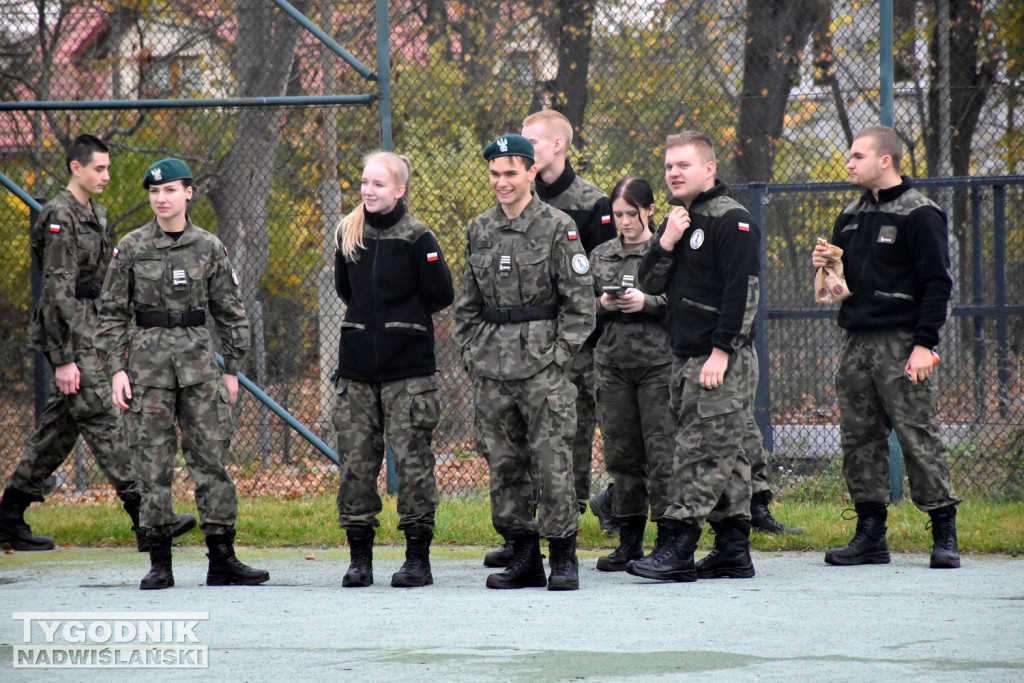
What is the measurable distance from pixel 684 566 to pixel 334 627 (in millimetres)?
Result: 1747

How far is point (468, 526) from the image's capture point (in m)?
7.24

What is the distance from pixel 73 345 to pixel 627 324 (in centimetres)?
322

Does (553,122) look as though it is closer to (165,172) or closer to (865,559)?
(165,172)

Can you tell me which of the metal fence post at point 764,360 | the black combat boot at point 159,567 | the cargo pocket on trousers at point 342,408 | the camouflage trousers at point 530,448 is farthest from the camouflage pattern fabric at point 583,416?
the black combat boot at point 159,567

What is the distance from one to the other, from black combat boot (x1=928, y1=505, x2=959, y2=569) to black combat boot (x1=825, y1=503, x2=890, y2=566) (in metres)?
0.25

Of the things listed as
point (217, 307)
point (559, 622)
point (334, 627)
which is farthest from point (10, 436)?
point (559, 622)

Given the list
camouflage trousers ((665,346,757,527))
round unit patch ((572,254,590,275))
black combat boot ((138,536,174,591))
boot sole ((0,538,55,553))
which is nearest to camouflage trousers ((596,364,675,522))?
camouflage trousers ((665,346,757,527))

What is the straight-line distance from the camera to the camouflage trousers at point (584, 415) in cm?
646

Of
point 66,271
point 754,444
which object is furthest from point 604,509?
point 66,271

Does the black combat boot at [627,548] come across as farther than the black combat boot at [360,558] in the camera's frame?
Yes

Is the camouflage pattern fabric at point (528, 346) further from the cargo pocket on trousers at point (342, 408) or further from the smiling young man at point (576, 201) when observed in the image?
the smiling young man at point (576, 201)

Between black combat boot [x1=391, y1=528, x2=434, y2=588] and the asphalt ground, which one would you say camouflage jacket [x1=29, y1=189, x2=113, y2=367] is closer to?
the asphalt ground

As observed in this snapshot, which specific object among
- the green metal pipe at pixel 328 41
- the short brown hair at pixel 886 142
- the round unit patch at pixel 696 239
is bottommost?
the round unit patch at pixel 696 239

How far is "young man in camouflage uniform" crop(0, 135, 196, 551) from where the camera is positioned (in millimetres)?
7000
